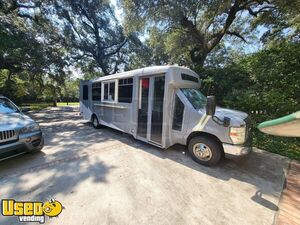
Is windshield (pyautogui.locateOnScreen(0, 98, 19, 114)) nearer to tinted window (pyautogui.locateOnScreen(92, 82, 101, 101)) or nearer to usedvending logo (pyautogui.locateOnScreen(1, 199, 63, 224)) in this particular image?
usedvending logo (pyautogui.locateOnScreen(1, 199, 63, 224))

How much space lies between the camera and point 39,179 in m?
3.11

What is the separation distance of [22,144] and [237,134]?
4.93m

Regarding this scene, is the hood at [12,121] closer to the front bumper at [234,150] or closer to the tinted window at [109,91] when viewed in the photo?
the tinted window at [109,91]

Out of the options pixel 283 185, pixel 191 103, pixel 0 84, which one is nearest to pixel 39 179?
pixel 191 103

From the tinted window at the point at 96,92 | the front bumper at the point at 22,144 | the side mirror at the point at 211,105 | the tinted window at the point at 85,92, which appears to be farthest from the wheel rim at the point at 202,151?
the tinted window at the point at 85,92

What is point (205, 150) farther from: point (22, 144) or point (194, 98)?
point (22, 144)

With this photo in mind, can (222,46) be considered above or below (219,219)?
above

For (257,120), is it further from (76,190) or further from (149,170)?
(76,190)

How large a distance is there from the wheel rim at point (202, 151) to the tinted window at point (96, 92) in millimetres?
4986

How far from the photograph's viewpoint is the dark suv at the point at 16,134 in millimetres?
3352

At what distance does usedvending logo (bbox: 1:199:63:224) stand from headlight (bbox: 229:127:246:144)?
11.5 ft

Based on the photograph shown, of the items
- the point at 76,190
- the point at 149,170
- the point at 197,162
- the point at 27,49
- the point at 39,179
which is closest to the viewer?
the point at 76,190

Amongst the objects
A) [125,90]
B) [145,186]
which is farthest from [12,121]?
[145,186]

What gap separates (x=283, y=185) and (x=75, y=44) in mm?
16027
